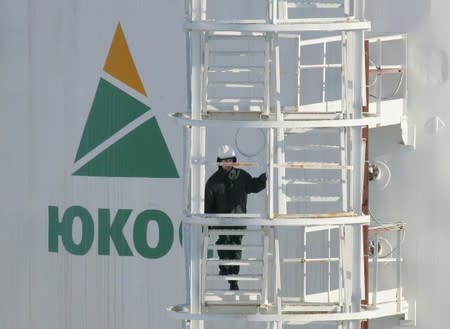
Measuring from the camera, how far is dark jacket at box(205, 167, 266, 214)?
17094 mm

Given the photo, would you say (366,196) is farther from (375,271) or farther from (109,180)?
(109,180)

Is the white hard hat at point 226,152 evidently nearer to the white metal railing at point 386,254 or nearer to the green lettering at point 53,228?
the white metal railing at point 386,254

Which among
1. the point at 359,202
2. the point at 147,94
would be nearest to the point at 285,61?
the point at 147,94

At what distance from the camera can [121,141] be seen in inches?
770

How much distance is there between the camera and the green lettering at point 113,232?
772 inches

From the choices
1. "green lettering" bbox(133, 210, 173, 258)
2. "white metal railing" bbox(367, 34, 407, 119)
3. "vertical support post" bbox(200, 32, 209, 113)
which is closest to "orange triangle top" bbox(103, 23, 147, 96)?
"green lettering" bbox(133, 210, 173, 258)

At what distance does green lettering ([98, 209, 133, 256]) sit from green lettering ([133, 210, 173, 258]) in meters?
0.13

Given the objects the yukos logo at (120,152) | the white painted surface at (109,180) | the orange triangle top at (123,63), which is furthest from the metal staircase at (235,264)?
the orange triangle top at (123,63)

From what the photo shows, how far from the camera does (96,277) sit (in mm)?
19875

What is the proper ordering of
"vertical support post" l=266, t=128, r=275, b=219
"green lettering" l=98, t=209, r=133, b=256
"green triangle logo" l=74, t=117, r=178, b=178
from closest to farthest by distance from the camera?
1. "vertical support post" l=266, t=128, r=275, b=219
2. "green triangle logo" l=74, t=117, r=178, b=178
3. "green lettering" l=98, t=209, r=133, b=256

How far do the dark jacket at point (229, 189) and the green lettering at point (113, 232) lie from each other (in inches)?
101

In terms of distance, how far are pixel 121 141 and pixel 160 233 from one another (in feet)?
3.42

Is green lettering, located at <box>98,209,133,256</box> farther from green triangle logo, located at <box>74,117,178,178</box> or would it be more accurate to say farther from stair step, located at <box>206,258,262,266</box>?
stair step, located at <box>206,258,262,266</box>

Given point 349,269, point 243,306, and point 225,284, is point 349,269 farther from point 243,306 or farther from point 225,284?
point 225,284
